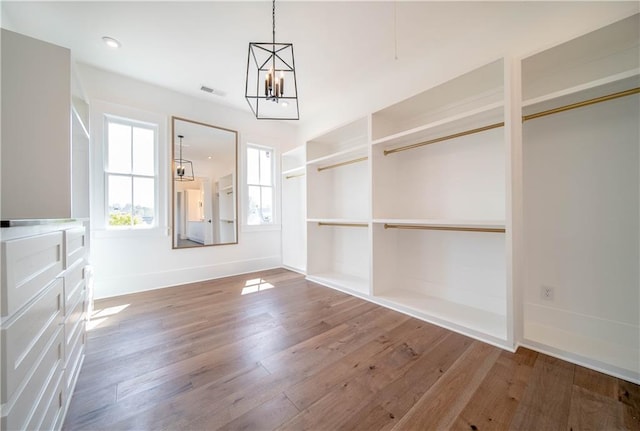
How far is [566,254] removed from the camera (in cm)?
180

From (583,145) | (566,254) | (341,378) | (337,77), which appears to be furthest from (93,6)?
(566,254)

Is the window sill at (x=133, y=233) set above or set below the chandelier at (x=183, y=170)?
below

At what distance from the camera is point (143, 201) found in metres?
3.08

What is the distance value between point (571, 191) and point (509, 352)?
4.27 feet

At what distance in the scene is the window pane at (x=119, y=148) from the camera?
9.45ft

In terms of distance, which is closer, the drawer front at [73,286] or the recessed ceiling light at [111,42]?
the drawer front at [73,286]

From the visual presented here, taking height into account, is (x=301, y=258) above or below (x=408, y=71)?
below

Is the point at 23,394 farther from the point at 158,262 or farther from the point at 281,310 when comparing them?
the point at 158,262

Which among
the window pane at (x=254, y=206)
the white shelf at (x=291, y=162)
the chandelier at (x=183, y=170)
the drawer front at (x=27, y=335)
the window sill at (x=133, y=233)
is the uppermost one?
the white shelf at (x=291, y=162)

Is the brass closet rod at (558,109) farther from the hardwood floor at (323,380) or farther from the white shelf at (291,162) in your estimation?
the white shelf at (291,162)

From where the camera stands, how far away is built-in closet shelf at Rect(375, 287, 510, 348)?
1.77 meters

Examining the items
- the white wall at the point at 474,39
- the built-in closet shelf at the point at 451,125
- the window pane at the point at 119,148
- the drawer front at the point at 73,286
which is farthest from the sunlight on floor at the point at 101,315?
the white wall at the point at 474,39

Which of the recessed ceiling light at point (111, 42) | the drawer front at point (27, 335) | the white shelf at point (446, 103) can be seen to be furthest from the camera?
the recessed ceiling light at point (111, 42)

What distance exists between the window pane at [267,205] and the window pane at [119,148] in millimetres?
1879
